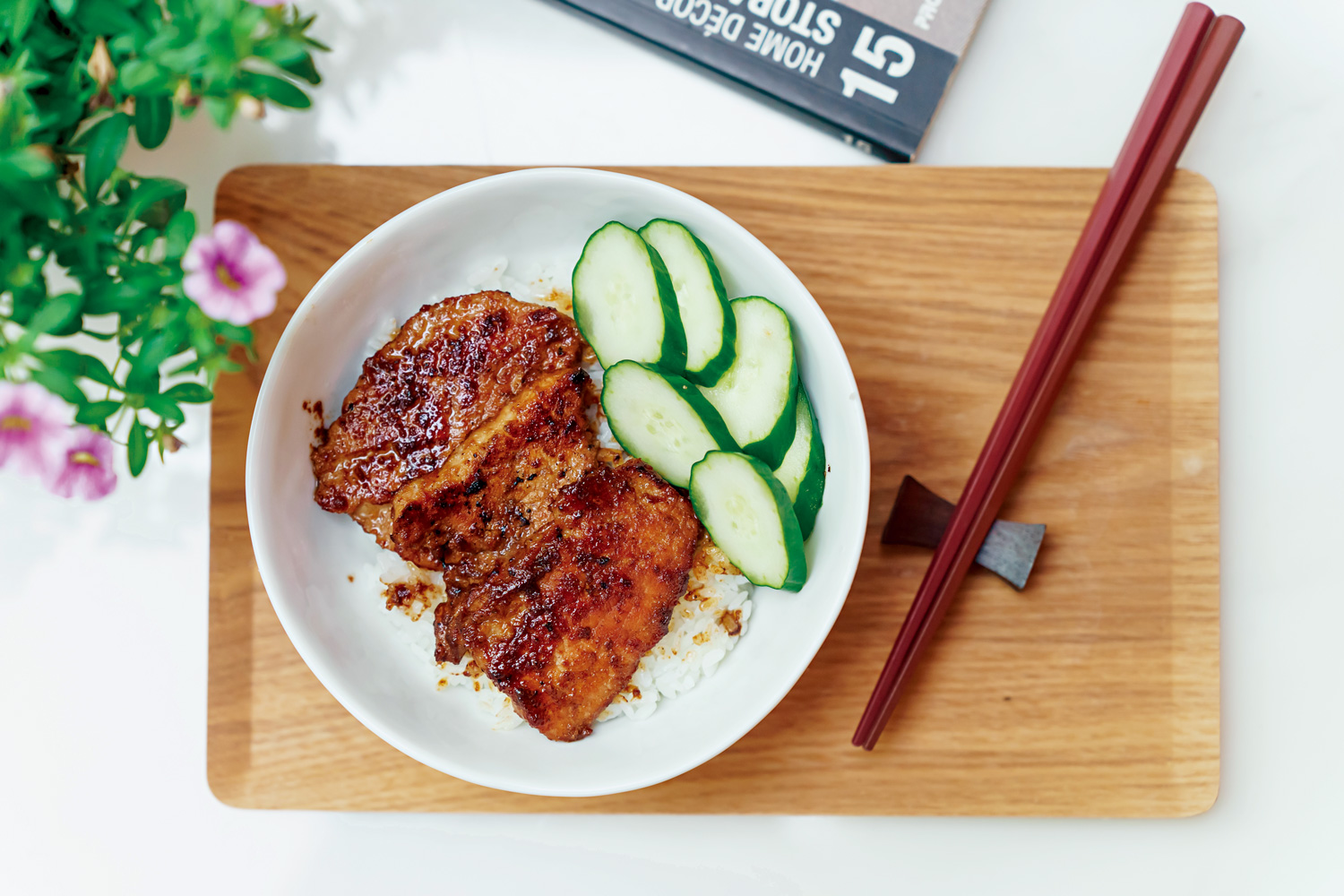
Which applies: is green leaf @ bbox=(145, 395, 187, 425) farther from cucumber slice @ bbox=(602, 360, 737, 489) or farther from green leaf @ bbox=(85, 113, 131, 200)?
cucumber slice @ bbox=(602, 360, 737, 489)

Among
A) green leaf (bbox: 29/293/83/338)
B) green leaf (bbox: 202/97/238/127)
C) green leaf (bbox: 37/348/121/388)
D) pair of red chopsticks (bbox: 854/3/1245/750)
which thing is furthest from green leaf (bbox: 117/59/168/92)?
pair of red chopsticks (bbox: 854/3/1245/750)

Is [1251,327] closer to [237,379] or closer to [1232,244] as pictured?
[1232,244]

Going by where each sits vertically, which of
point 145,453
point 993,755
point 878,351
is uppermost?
point 878,351

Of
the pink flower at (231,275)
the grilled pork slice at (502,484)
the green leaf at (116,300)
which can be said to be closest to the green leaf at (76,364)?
the green leaf at (116,300)

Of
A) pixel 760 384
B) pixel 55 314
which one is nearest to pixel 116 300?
pixel 55 314

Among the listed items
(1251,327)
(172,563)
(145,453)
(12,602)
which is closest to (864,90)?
(1251,327)
